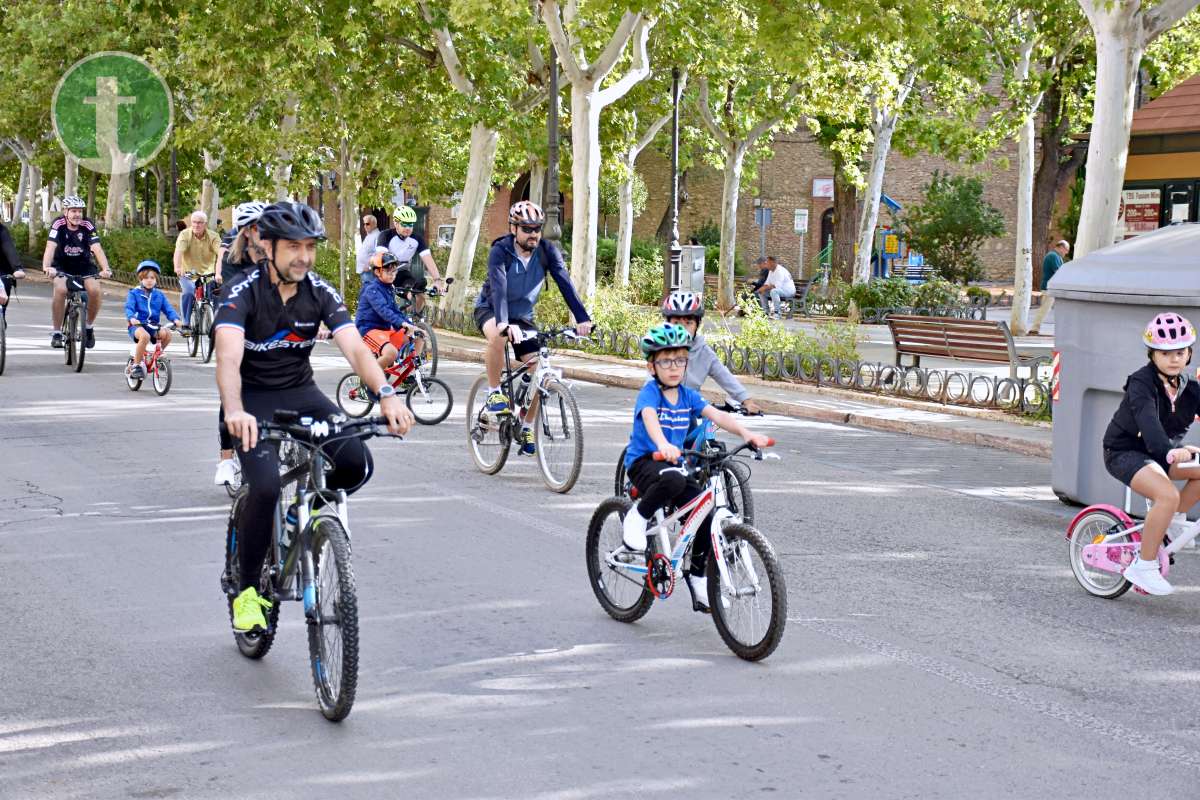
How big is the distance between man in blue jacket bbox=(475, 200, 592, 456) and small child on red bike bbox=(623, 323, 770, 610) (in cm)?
377

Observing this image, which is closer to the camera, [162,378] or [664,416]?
[664,416]

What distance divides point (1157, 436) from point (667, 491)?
248 centimetres

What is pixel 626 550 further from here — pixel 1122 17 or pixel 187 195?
pixel 187 195

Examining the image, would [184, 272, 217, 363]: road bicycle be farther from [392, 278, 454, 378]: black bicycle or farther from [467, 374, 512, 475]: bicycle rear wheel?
[467, 374, 512, 475]: bicycle rear wheel

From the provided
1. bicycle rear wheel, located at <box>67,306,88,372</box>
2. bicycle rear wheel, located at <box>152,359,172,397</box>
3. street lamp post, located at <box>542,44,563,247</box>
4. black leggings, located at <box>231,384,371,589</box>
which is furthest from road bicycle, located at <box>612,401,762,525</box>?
street lamp post, located at <box>542,44,563,247</box>

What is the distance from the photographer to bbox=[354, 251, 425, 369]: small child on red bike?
47.3 ft

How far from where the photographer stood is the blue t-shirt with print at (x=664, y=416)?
6984mm

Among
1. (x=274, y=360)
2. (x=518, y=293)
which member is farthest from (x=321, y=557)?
(x=518, y=293)

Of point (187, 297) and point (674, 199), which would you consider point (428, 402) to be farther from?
point (674, 199)

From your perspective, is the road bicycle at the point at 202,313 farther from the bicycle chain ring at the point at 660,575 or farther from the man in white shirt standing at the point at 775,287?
the man in white shirt standing at the point at 775,287

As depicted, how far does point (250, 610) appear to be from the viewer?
6.18 meters

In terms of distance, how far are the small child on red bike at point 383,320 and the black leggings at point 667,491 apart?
7.76 meters

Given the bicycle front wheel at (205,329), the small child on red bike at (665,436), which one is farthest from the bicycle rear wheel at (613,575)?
the bicycle front wheel at (205,329)

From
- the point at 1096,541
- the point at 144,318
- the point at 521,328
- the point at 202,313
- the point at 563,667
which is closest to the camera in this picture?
the point at 563,667
